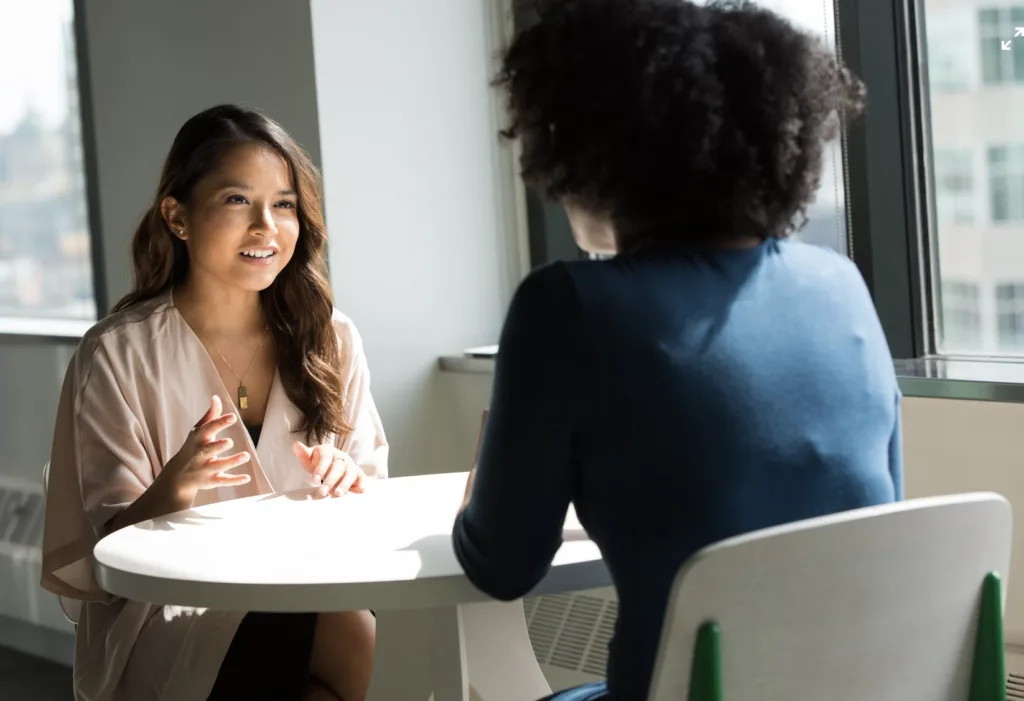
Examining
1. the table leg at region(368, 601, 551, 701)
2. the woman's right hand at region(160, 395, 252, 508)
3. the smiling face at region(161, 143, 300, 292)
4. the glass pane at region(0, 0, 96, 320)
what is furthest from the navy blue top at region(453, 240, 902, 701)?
the glass pane at region(0, 0, 96, 320)

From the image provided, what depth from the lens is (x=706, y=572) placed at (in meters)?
1.04

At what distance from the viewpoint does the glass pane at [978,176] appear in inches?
96.5

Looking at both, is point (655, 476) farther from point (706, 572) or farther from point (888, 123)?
point (888, 123)

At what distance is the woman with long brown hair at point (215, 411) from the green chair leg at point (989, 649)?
1023 mm

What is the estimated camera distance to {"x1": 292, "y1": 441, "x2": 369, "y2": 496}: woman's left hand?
6.53ft

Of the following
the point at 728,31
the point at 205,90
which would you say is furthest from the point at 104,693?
the point at 205,90

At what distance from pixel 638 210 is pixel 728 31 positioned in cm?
19

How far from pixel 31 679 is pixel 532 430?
2.95 m

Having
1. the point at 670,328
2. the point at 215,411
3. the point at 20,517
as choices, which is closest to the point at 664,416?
the point at 670,328

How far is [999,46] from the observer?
8.02 feet

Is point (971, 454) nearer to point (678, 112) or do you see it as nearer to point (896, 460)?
point (896, 460)

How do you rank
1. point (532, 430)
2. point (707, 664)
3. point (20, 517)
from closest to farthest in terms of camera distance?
point (707, 664)
point (532, 430)
point (20, 517)

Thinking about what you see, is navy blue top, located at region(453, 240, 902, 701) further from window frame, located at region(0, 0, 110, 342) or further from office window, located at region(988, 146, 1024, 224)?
window frame, located at region(0, 0, 110, 342)

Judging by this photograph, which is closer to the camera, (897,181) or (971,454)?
(971,454)
